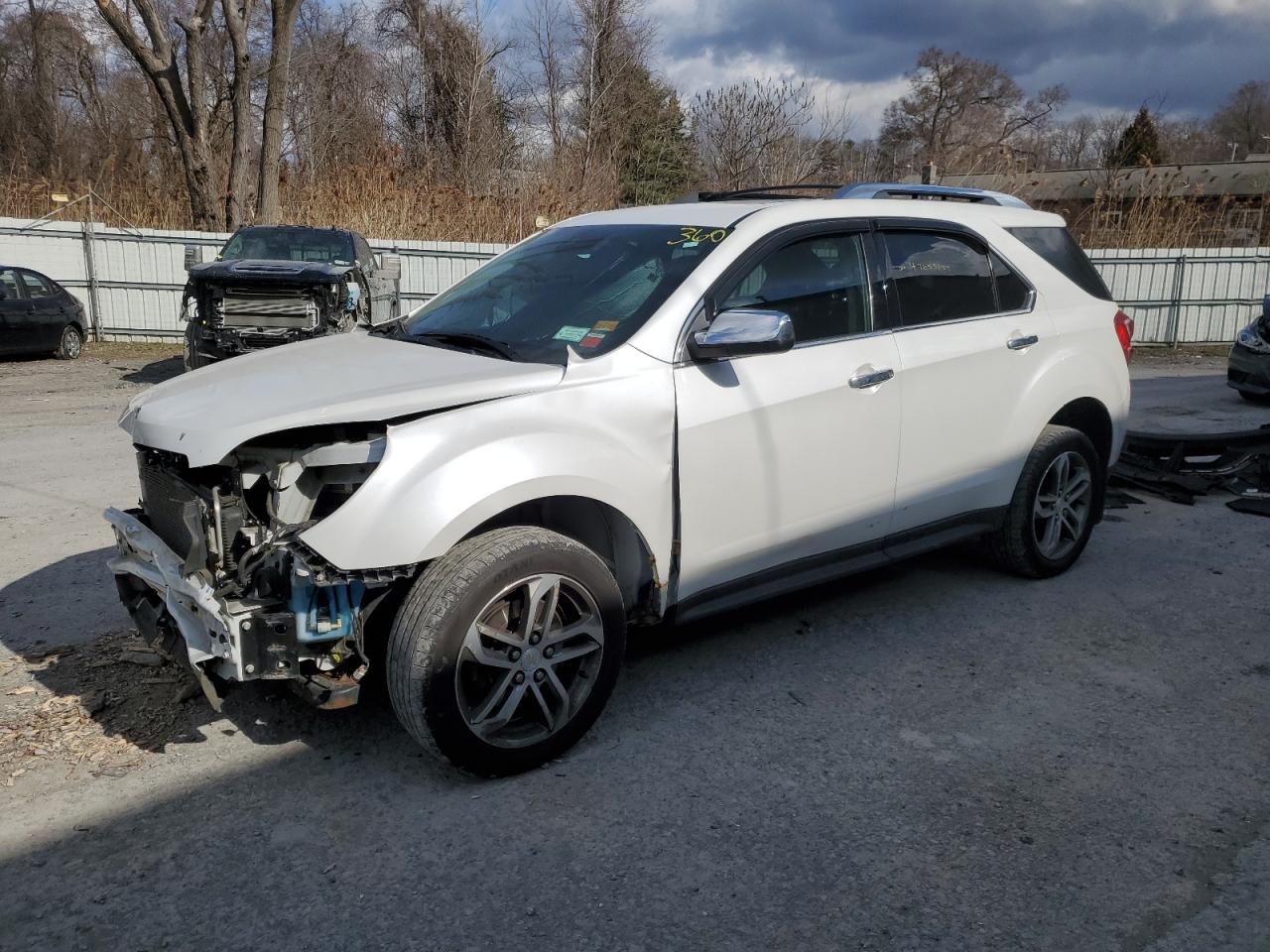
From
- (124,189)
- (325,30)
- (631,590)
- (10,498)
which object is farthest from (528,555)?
(325,30)

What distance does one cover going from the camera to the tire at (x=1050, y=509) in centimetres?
529

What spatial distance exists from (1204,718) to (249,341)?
10210 mm

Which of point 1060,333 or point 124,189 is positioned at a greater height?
point 124,189

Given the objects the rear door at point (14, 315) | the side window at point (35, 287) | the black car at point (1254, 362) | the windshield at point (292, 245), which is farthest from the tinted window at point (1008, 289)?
the side window at point (35, 287)

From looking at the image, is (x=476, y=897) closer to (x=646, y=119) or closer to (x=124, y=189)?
(x=124, y=189)

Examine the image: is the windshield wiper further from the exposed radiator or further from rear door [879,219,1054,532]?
the exposed radiator

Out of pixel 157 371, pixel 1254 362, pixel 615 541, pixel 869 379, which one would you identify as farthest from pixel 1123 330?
pixel 157 371

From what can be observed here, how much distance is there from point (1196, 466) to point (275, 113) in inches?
779

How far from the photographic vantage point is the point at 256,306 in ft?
38.8

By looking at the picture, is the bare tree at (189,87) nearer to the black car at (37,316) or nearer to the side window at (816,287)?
the black car at (37,316)

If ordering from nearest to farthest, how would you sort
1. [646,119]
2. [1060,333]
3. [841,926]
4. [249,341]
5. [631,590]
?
[841,926], [631,590], [1060,333], [249,341], [646,119]

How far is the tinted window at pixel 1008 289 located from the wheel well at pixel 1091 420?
671 millimetres

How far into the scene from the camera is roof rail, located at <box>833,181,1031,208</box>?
5.00 m

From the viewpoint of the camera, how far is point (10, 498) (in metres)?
7.11
